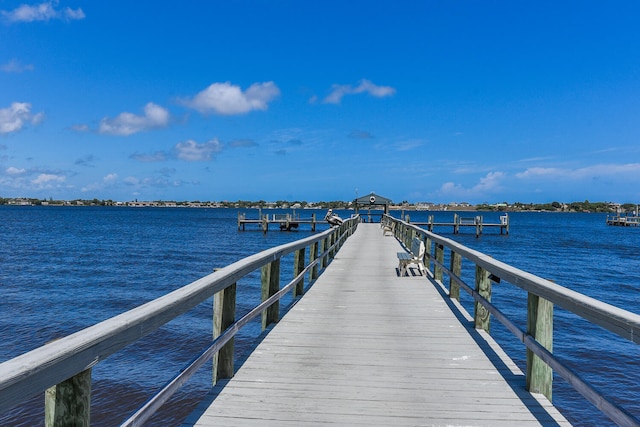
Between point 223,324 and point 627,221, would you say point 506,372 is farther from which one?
point 627,221

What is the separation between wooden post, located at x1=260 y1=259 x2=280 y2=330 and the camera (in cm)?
534

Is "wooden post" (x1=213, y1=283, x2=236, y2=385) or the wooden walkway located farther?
"wooden post" (x1=213, y1=283, x2=236, y2=385)

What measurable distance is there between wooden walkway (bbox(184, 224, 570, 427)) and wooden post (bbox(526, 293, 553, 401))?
11 cm

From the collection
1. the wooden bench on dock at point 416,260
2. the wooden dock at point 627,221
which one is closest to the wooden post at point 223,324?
the wooden bench on dock at point 416,260

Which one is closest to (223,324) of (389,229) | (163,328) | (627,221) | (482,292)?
(482,292)

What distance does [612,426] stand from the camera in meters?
6.54

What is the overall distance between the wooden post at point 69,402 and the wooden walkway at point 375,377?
4.54 ft

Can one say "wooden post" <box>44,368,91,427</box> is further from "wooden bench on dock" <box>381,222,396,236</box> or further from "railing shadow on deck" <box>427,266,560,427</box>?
"wooden bench on dock" <box>381,222,396,236</box>

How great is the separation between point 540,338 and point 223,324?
2452mm

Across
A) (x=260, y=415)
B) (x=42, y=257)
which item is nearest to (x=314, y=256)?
(x=260, y=415)

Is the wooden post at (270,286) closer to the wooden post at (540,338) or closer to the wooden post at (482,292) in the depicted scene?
the wooden post at (482,292)

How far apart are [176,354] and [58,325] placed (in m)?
4.64

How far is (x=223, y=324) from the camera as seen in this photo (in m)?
3.76

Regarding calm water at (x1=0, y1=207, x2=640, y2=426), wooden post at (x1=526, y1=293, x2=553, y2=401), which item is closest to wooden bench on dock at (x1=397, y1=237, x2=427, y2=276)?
calm water at (x1=0, y1=207, x2=640, y2=426)
